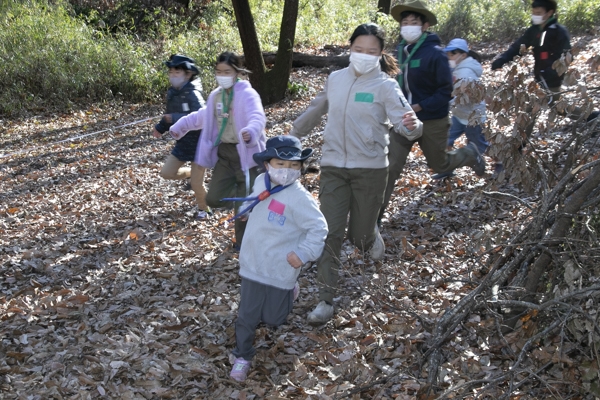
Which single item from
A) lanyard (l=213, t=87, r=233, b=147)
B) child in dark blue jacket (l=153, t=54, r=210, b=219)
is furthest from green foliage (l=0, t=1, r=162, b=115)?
lanyard (l=213, t=87, r=233, b=147)

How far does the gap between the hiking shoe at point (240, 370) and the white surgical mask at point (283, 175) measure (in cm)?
127


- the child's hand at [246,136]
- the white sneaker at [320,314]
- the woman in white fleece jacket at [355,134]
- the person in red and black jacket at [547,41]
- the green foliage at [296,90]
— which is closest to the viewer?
the woman in white fleece jacket at [355,134]

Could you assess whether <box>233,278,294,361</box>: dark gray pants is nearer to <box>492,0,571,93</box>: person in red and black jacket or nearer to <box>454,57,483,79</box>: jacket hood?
<box>454,57,483,79</box>: jacket hood

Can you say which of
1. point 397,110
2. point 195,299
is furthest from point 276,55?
point 397,110

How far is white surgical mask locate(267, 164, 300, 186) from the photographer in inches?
160

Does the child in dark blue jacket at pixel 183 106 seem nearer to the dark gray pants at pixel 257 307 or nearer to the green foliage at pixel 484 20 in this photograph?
the dark gray pants at pixel 257 307

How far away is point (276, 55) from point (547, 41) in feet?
23.0

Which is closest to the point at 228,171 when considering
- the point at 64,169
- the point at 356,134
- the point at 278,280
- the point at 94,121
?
the point at 356,134

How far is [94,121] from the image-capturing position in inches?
520

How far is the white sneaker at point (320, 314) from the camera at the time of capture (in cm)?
471

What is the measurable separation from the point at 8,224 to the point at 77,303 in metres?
2.70

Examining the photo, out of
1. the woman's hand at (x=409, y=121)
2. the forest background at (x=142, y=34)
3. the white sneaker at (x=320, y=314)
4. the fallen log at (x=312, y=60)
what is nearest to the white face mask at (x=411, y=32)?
the woman's hand at (x=409, y=121)

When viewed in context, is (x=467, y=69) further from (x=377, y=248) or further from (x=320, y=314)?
(x=320, y=314)

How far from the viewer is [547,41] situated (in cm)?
737
